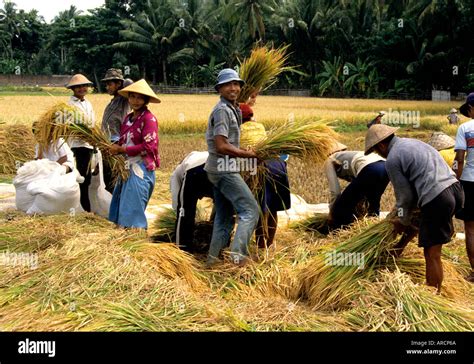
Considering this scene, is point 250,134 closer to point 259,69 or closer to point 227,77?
point 227,77

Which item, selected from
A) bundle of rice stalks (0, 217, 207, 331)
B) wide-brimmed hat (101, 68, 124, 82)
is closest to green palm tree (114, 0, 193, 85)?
wide-brimmed hat (101, 68, 124, 82)

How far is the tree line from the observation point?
101 ft

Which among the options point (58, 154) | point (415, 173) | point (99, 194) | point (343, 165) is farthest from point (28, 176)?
point (415, 173)

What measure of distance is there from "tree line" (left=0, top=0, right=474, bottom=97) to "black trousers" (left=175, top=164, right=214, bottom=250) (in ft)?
88.9

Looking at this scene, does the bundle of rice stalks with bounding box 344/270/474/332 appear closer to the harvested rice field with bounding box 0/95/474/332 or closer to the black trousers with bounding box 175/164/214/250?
the harvested rice field with bounding box 0/95/474/332

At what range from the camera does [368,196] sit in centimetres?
478

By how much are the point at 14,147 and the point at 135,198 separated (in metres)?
4.90

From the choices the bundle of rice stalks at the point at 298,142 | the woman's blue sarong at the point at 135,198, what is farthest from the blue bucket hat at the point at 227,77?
the woman's blue sarong at the point at 135,198

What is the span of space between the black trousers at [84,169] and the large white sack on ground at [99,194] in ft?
0.64

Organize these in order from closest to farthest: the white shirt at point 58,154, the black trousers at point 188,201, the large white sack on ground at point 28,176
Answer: the black trousers at point 188,201, the large white sack on ground at point 28,176, the white shirt at point 58,154

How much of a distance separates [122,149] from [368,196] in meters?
1.89

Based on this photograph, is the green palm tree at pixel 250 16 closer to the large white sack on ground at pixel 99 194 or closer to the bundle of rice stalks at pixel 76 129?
the large white sack on ground at pixel 99 194

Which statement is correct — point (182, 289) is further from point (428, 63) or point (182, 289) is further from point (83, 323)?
point (428, 63)

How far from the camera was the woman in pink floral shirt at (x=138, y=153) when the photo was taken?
453 centimetres
